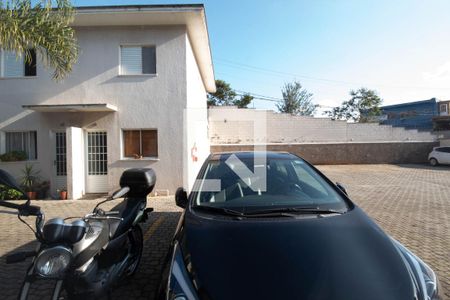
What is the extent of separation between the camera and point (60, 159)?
9.55 meters

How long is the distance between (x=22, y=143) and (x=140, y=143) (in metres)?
3.84

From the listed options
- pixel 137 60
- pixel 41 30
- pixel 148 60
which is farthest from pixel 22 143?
pixel 41 30

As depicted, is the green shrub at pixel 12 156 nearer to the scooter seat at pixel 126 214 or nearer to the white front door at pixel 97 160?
the white front door at pixel 97 160

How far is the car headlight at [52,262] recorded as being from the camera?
81.7 inches

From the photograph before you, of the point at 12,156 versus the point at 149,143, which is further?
the point at 149,143

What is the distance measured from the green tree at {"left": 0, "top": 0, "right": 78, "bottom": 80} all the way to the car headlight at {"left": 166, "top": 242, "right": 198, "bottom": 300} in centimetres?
547

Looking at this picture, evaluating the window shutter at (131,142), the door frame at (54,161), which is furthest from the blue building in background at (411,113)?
the door frame at (54,161)

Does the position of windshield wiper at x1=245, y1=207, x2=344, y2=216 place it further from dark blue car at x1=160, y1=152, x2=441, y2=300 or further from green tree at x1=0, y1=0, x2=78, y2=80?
green tree at x1=0, y1=0, x2=78, y2=80

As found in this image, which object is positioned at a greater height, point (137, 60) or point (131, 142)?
point (137, 60)

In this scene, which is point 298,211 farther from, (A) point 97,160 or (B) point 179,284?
(A) point 97,160

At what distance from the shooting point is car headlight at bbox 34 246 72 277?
6.81ft

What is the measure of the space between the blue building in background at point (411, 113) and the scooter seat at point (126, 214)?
32006mm

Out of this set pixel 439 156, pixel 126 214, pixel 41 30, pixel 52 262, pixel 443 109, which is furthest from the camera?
pixel 443 109

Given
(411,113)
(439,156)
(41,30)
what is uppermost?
(411,113)
